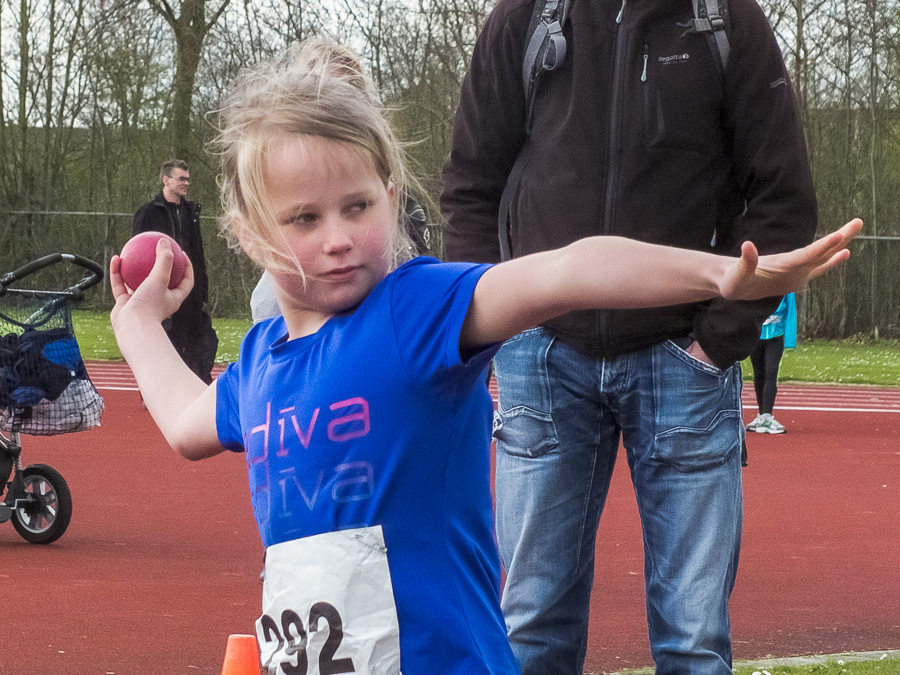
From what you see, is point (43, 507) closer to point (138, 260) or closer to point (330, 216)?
point (138, 260)

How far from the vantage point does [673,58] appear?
2699 mm

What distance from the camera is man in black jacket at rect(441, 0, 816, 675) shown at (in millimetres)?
2676

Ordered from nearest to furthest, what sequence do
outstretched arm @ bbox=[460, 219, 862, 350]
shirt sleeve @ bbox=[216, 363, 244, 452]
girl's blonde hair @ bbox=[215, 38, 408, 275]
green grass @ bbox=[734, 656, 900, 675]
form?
outstretched arm @ bbox=[460, 219, 862, 350] → girl's blonde hair @ bbox=[215, 38, 408, 275] → shirt sleeve @ bbox=[216, 363, 244, 452] → green grass @ bbox=[734, 656, 900, 675]

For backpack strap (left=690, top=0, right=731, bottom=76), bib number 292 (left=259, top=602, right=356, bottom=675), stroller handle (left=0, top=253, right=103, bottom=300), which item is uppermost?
backpack strap (left=690, top=0, right=731, bottom=76)

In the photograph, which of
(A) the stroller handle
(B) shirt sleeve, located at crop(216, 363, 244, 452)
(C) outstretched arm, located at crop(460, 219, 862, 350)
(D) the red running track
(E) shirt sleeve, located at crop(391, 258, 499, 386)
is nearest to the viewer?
(C) outstretched arm, located at crop(460, 219, 862, 350)

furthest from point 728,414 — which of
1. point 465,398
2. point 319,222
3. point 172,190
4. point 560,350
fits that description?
point 172,190

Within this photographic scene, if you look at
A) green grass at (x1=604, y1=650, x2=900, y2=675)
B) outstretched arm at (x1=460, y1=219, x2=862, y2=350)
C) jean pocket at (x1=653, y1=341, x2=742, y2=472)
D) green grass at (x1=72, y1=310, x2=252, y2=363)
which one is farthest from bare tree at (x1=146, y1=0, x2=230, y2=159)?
outstretched arm at (x1=460, y1=219, x2=862, y2=350)

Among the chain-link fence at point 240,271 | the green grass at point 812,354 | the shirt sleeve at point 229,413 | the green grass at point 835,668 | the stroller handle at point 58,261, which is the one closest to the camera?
the shirt sleeve at point 229,413

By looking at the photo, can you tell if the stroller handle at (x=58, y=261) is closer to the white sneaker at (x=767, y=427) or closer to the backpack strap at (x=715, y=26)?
the backpack strap at (x=715, y=26)

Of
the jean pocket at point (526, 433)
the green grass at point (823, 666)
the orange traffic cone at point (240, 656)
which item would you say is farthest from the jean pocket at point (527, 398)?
the green grass at point (823, 666)

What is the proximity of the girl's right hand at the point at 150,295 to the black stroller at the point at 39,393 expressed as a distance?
12.1ft

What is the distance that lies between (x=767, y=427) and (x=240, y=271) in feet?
52.5

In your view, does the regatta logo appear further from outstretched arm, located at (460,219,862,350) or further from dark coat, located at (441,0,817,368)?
outstretched arm, located at (460,219,862,350)

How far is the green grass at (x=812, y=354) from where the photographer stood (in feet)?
56.5
